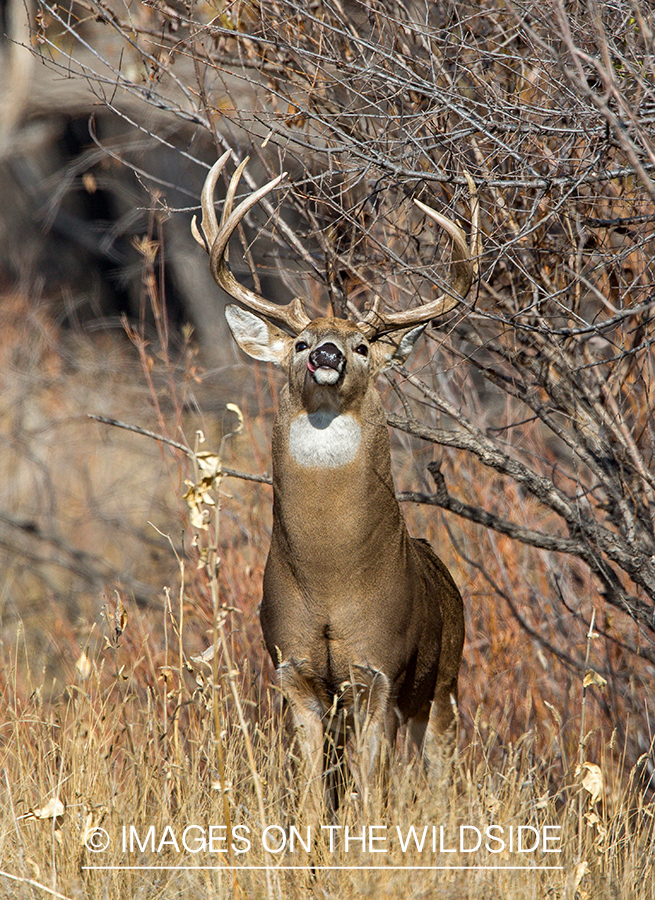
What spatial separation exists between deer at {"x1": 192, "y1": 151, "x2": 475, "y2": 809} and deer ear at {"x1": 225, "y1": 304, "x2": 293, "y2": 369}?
0.14ft

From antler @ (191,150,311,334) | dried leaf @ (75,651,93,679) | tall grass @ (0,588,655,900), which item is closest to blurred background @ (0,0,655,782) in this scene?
antler @ (191,150,311,334)

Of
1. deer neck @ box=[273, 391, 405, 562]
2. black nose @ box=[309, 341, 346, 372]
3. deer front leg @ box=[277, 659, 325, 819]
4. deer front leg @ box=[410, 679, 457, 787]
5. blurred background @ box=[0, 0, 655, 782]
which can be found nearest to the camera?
blurred background @ box=[0, 0, 655, 782]

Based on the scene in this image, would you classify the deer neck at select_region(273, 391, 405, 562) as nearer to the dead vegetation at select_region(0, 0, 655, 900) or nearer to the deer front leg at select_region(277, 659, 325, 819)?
the dead vegetation at select_region(0, 0, 655, 900)

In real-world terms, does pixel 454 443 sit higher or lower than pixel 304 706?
higher

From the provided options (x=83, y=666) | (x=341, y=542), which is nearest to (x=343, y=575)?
(x=341, y=542)

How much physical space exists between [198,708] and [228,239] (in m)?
1.90

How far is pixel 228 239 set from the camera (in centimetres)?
480

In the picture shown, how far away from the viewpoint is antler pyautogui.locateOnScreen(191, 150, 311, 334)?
4.60 metres

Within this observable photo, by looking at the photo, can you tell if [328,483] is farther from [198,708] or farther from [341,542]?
[198,708]

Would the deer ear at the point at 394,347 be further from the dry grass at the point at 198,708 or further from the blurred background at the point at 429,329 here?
the dry grass at the point at 198,708

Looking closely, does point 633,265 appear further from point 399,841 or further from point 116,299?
point 116,299

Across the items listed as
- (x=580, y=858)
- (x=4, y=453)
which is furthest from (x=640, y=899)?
(x=4, y=453)

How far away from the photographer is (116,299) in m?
18.1

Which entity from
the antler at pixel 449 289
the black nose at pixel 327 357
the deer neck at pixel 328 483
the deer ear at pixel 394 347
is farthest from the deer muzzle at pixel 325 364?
the deer ear at pixel 394 347
